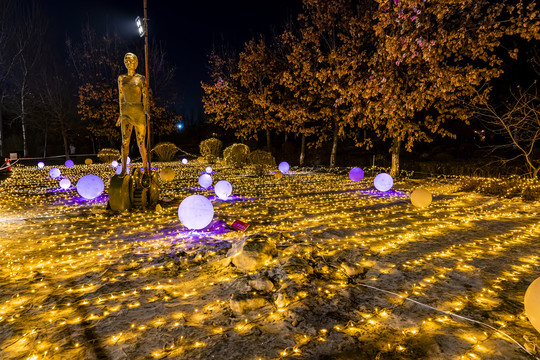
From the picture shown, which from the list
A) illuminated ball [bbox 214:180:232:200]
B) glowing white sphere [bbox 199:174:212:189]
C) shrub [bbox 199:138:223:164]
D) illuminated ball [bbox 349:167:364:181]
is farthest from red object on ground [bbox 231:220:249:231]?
shrub [bbox 199:138:223:164]

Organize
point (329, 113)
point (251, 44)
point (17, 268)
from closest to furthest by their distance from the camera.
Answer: point (17, 268) < point (329, 113) < point (251, 44)

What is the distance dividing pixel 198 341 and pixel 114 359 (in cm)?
66

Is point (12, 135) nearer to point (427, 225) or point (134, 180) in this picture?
point (134, 180)

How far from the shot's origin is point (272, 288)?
3.37 metres

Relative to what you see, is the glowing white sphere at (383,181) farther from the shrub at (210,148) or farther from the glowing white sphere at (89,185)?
the shrub at (210,148)

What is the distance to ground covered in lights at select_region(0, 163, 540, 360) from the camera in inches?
98.2

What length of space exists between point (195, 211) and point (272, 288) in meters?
2.39

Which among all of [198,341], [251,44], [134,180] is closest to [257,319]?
[198,341]

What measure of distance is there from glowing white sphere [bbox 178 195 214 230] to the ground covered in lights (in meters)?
0.29

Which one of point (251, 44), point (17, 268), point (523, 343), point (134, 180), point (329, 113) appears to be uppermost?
point (251, 44)

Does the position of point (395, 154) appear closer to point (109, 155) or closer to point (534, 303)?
point (534, 303)

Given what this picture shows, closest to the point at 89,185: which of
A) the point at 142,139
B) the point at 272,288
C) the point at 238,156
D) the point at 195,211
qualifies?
the point at 142,139

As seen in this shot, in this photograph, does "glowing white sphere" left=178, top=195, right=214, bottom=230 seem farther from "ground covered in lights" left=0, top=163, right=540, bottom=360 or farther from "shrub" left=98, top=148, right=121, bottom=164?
"shrub" left=98, top=148, right=121, bottom=164

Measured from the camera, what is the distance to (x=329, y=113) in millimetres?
16062
